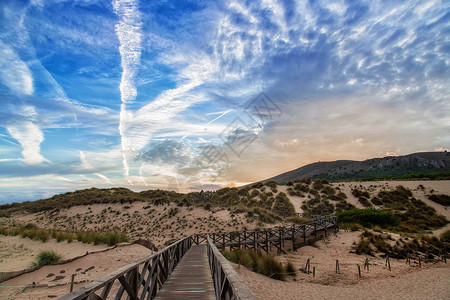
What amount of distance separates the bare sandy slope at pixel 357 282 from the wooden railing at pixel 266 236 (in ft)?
11.9

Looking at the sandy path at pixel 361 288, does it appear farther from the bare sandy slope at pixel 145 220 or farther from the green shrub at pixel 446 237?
the bare sandy slope at pixel 145 220

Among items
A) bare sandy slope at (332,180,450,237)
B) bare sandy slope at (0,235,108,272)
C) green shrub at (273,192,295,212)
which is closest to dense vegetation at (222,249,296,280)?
bare sandy slope at (0,235,108,272)

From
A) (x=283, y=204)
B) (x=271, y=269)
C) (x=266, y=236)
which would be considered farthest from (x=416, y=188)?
(x=271, y=269)

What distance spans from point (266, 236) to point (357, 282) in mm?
7894

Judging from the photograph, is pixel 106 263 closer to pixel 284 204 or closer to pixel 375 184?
pixel 284 204

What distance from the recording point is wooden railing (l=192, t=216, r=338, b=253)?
18.7 m

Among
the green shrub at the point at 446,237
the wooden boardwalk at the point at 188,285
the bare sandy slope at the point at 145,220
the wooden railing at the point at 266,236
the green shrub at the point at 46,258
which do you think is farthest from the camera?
the bare sandy slope at the point at 145,220

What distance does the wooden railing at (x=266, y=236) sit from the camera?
18.7 metres

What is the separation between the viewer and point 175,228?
28453mm

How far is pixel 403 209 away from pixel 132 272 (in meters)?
40.0

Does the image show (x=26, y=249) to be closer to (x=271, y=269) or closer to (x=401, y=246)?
(x=271, y=269)

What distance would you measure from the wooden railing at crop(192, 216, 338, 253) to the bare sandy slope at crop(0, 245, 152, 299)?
6.95 metres

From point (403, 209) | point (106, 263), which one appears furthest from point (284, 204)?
point (106, 263)

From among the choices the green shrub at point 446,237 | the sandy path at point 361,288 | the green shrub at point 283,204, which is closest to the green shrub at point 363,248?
the sandy path at point 361,288
